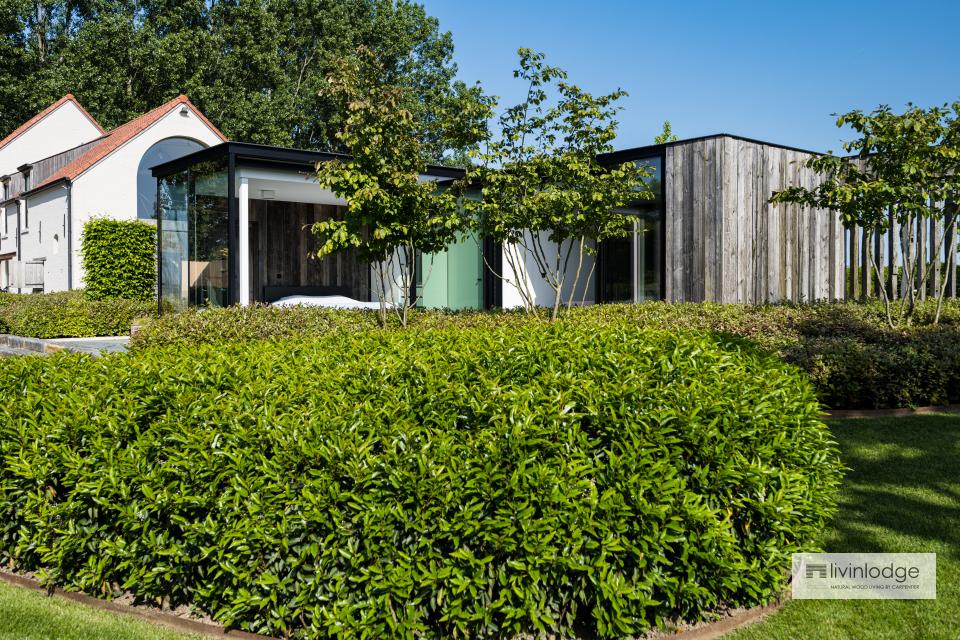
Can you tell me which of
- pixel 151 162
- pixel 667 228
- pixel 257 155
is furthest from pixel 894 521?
pixel 151 162

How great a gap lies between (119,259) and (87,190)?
19.0 feet

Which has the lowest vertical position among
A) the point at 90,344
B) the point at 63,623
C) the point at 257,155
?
the point at 63,623

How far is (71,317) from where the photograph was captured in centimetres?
1498

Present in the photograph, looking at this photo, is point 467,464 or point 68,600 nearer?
point 467,464

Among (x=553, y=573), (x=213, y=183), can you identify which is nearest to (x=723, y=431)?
(x=553, y=573)

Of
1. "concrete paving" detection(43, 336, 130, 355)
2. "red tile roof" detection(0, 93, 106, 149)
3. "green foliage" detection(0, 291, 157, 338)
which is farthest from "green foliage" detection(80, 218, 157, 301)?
"red tile roof" detection(0, 93, 106, 149)

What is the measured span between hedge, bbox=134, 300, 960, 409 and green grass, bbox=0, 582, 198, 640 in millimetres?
2714

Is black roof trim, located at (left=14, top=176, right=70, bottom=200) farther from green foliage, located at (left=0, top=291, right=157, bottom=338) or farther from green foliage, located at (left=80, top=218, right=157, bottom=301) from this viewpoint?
green foliage, located at (left=0, top=291, right=157, bottom=338)

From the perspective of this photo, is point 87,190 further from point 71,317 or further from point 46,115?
point 46,115

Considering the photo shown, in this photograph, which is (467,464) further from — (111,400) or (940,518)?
→ (940,518)

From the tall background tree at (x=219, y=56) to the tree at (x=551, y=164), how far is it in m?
20.0

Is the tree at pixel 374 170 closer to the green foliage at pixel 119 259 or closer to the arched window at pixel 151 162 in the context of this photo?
the green foliage at pixel 119 259

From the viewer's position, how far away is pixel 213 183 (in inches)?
531

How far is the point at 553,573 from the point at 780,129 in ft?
54.8
